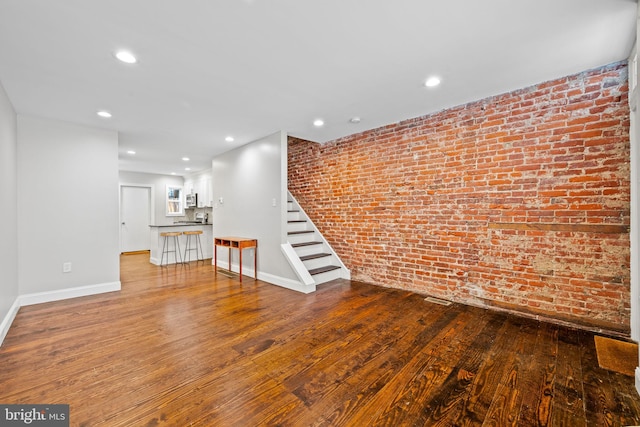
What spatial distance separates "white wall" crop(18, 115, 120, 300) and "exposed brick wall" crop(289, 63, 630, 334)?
153 inches

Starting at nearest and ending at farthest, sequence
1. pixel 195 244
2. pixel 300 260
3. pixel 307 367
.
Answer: pixel 307 367 → pixel 300 260 → pixel 195 244

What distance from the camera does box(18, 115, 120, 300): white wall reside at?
3.53m

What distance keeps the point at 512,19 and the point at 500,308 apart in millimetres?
2840

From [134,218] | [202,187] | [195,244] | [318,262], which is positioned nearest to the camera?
[318,262]

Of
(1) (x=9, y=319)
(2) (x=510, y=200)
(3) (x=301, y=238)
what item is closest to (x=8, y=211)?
(1) (x=9, y=319)

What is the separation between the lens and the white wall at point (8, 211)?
2666mm

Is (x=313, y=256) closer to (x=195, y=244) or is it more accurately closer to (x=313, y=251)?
(x=313, y=251)

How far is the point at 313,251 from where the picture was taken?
497 centimetres

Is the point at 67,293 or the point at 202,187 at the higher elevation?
the point at 202,187

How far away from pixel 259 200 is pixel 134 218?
19.1ft

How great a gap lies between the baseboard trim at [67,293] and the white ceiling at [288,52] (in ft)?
7.68

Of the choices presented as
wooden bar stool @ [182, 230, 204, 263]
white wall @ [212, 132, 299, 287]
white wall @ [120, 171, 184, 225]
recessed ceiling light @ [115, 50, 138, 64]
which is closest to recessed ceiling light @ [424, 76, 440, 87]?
white wall @ [212, 132, 299, 287]

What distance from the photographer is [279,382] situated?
187 cm

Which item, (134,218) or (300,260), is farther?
(134,218)
